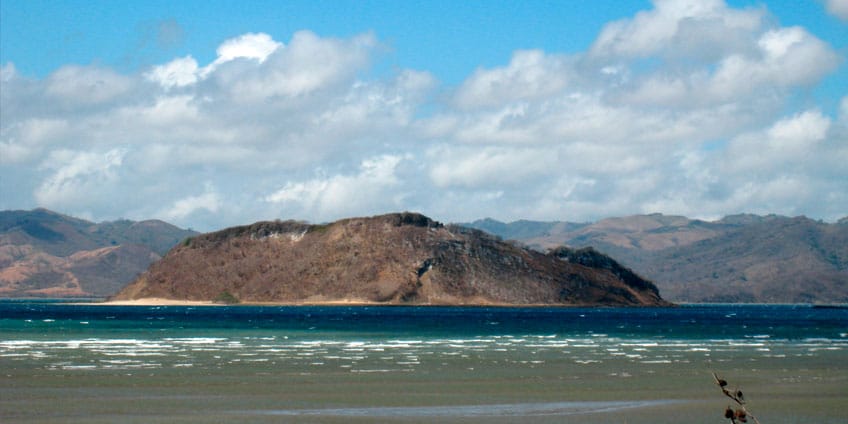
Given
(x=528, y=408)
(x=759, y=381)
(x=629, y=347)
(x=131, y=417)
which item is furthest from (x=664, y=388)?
(x=629, y=347)

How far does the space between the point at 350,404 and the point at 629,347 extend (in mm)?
39370

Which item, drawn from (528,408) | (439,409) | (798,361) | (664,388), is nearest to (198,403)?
(439,409)

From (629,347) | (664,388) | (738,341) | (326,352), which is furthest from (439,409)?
(738,341)

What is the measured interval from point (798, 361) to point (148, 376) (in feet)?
109

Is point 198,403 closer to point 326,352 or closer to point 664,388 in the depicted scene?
point 664,388

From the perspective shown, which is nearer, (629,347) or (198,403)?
(198,403)

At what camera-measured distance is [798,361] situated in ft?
187

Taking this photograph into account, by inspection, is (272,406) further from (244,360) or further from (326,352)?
(326,352)

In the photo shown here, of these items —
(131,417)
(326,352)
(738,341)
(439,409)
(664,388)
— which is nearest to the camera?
(131,417)

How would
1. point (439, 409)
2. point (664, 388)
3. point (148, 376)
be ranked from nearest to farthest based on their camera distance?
point (439, 409)
point (664, 388)
point (148, 376)

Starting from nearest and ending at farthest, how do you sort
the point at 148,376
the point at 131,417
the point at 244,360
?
the point at 131,417
the point at 148,376
the point at 244,360

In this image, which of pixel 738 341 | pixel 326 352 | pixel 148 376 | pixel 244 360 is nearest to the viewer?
pixel 148 376

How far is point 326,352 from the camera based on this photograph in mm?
62469

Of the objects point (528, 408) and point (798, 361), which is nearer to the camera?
point (528, 408)
